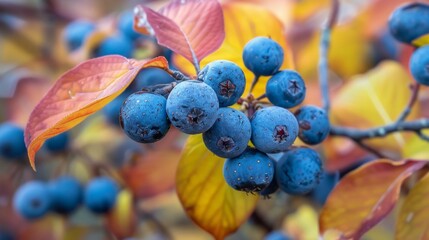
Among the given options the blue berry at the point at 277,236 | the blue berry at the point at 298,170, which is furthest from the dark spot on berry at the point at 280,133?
the blue berry at the point at 277,236

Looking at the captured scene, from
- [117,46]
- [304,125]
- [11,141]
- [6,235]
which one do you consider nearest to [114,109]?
[117,46]

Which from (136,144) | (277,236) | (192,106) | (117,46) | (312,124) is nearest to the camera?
(192,106)

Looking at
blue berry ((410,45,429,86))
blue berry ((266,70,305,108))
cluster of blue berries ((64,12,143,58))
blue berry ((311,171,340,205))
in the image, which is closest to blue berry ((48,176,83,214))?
cluster of blue berries ((64,12,143,58))

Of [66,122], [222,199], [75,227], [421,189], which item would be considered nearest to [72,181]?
[75,227]

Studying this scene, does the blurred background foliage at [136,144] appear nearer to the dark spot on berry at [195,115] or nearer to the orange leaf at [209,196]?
the orange leaf at [209,196]

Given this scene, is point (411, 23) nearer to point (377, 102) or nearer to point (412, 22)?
point (412, 22)

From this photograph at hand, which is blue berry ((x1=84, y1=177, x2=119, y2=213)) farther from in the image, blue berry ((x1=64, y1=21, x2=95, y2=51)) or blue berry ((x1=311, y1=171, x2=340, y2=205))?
blue berry ((x1=311, y1=171, x2=340, y2=205))
